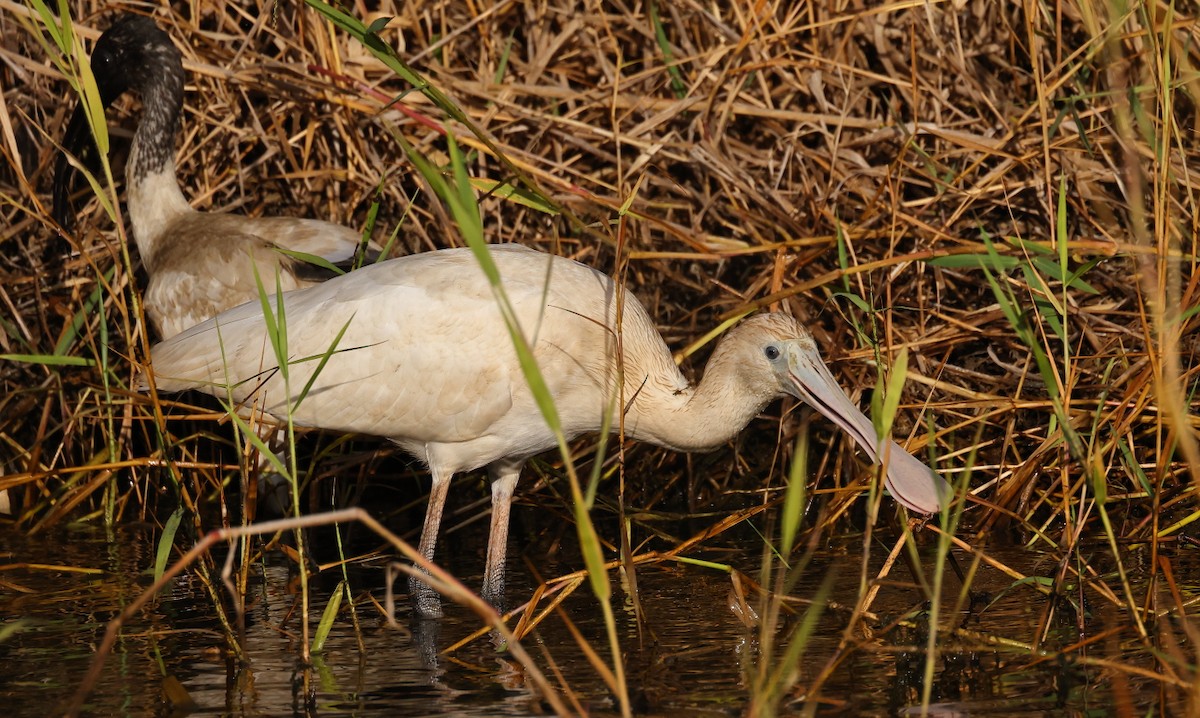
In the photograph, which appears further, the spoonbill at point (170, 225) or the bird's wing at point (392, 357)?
the spoonbill at point (170, 225)

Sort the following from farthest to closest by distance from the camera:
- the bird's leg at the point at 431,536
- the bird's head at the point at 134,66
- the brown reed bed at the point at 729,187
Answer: the bird's head at the point at 134,66, the brown reed bed at the point at 729,187, the bird's leg at the point at 431,536

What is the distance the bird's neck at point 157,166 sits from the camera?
6.31m

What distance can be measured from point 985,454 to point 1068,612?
1438 mm

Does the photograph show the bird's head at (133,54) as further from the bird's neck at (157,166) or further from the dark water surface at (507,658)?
the dark water surface at (507,658)

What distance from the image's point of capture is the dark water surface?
11.4 ft

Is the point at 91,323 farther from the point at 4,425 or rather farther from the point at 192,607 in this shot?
the point at 192,607

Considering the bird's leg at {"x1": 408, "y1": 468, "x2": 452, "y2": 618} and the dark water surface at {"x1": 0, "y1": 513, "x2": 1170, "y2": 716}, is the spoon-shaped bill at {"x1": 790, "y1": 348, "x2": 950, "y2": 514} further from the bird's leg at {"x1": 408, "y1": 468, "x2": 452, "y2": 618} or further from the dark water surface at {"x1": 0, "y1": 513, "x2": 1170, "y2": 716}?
the bird's leg at {"x1": 408, "y1": 468, "x2": 452, "y2": 618}

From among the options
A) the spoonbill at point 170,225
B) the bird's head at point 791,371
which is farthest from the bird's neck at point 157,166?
the bird's head at point 791,371

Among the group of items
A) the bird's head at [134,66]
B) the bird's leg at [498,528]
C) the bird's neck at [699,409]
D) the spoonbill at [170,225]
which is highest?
the bird's head at [134,66]

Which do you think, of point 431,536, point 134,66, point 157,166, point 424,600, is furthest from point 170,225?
point 424,600

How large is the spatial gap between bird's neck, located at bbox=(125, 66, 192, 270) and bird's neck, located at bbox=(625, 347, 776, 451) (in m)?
2.67

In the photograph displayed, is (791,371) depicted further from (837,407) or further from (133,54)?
(133,54)

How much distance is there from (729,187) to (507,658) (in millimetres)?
2726

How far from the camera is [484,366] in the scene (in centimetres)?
473
